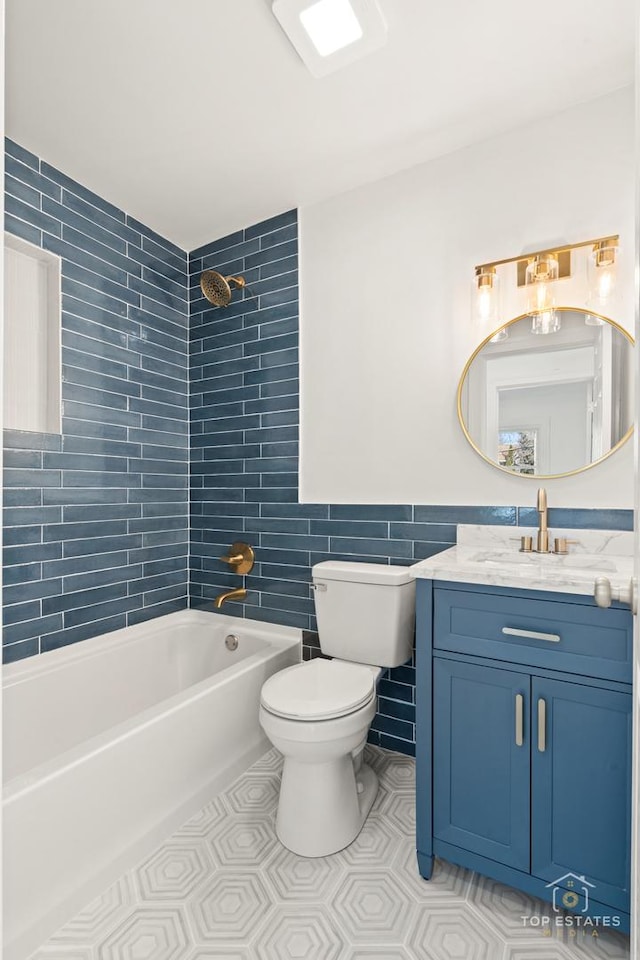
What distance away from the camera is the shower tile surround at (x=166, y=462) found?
2.16 metres

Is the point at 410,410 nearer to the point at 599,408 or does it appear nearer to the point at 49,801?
the point at 599,408

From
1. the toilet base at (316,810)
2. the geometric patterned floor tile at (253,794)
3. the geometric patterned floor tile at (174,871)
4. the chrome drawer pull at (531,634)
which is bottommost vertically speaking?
the geometric patterned floor tile at (174,871)

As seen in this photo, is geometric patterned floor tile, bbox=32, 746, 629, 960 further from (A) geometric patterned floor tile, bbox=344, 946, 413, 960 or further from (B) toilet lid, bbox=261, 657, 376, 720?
(B) toilet lid, bbox=261, 657, 376, 720

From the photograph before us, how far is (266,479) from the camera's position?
8.66 feet

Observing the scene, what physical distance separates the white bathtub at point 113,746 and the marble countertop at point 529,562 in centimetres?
97

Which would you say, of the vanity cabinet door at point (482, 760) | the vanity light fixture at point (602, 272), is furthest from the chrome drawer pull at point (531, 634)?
the vanity light fixture at point (602, 272)

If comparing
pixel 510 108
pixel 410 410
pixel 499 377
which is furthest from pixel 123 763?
pixel 510 108

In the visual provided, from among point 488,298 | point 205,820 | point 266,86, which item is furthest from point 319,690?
point 266,86

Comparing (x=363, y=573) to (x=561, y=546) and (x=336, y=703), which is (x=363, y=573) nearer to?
(x=336, y=703)

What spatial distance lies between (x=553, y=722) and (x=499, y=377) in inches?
47.0

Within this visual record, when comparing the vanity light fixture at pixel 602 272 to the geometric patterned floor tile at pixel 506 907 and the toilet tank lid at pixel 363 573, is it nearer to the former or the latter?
the toilet tank lid at pixel 363 573

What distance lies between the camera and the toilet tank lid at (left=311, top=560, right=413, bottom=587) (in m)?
2.00

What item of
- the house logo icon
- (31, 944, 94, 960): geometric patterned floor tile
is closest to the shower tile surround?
the house logo icon

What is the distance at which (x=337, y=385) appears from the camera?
7.96 feet
